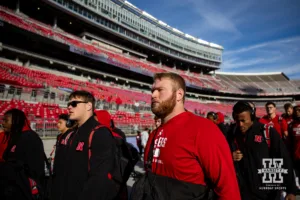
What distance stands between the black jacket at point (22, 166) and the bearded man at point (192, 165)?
215 centimetres

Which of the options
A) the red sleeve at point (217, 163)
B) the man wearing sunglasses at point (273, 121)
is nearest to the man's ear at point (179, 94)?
the red sleeve at point (217, 163)

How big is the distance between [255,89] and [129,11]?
45.1 m

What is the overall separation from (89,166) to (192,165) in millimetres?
1202

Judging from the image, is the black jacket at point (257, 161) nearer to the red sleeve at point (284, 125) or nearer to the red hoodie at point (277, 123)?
Answer: the red hoodie at point (277, 123)

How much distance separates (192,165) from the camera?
1371 millimetres

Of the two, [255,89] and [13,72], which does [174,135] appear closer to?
[13,72]

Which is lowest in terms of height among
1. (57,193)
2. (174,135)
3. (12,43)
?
(57,193)

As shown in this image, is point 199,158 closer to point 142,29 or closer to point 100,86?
point 100,86

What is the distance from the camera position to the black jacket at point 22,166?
99.4 inches

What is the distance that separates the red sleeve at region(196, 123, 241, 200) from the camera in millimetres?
1287

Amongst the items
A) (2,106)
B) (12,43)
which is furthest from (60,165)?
(12,43)

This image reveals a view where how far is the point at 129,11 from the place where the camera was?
133ft

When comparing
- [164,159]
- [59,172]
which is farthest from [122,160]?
[164,159]

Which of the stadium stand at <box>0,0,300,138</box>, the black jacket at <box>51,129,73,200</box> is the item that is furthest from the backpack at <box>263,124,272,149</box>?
the stadium stand at <box>0,0,300,138</box>
